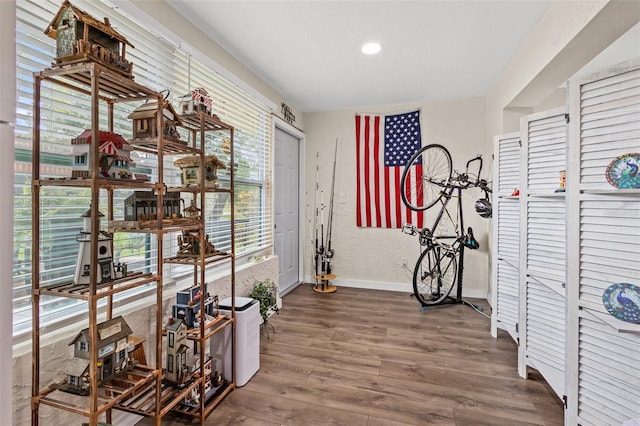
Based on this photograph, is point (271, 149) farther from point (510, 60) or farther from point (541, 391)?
point (541, 391)

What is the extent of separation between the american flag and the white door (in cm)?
94

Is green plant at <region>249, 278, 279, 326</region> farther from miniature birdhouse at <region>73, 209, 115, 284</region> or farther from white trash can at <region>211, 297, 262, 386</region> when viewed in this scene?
miniature birdhouse at <region>73, 209, 115, 284</region>

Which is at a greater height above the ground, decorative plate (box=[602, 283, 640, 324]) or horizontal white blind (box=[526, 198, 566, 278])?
horizontal white blind (box=[526, 198, 566, 278])

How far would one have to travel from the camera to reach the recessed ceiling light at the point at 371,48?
2.63 meters

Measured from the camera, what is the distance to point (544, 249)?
202cm

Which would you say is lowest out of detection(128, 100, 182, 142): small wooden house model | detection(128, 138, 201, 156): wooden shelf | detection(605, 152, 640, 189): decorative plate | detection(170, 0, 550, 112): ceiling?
detection(605, 152, 640, 189): decorative plate

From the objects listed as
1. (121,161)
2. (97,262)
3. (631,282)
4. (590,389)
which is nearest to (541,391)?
(590,389)

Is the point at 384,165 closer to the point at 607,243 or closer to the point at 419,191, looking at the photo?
the point at 419,191

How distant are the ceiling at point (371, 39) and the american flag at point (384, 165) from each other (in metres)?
0.59

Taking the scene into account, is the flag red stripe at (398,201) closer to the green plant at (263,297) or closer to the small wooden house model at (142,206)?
the green plant at (263,297)

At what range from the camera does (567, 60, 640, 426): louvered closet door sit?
133cm

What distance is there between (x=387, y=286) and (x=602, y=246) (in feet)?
10.0

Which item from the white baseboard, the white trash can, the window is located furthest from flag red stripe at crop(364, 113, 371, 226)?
the white trash can

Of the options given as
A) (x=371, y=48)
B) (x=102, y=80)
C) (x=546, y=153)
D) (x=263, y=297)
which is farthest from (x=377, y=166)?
(x=102, y=80)
